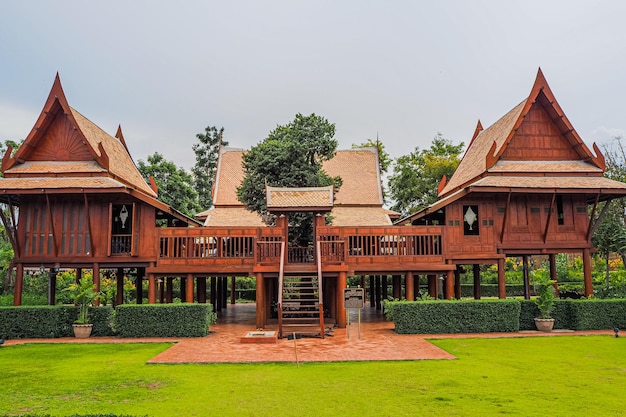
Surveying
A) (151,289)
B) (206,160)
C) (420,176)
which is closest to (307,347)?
(151,289)

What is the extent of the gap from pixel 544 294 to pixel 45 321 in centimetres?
1209

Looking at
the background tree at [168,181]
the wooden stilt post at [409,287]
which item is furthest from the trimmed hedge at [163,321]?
the background tree at [168,181]

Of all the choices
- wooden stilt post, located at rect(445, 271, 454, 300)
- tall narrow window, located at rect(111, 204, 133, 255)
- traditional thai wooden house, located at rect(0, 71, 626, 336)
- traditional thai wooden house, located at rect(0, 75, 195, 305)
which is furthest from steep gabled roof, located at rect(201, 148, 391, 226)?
traditional thai wooden house, located at rect(0, 75, 195, 305)

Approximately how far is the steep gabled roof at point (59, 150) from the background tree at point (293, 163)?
4.51 metres

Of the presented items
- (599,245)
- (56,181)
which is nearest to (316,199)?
(56,181)

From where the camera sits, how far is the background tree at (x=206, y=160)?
1601 inches

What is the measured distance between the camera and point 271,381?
24.6ft

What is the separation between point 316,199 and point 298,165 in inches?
186

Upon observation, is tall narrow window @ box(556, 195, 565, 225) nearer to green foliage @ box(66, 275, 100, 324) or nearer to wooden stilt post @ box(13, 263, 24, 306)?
green foliage @ box(66, 275, 100, 324)

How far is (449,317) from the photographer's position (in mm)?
12609

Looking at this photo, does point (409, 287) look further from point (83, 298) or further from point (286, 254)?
point (83, 298)

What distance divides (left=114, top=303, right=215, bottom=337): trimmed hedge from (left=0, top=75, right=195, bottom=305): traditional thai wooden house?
2.72 metres

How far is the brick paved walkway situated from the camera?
9.34m

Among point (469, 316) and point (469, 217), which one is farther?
point (469, 217)
